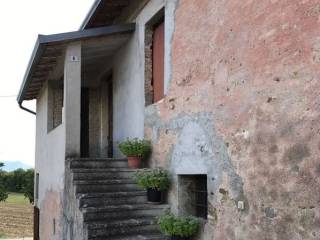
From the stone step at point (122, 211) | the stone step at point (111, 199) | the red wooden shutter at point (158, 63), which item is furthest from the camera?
the red wooden shutter at point (158, 63)

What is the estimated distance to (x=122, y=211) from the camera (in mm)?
7332

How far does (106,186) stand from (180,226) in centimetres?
198

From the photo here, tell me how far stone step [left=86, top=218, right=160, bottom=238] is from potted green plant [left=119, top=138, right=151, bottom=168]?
1.50m

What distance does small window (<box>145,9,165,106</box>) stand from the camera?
854 centimetres

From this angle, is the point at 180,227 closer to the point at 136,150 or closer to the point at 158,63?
the point at 136,150

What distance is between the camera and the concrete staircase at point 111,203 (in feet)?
22.5

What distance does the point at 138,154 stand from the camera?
8.39 m

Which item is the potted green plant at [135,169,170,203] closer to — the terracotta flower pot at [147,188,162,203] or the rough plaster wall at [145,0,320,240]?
the terracotta flower pot at [147,188,162,203]

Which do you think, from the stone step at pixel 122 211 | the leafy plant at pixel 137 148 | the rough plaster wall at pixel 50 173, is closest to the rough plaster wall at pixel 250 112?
the stone step at pixel 122 211

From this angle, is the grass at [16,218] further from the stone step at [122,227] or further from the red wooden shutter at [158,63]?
the stone step at [122,227]

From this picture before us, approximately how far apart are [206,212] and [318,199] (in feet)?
9.17

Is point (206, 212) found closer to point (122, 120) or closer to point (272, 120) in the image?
point (272, 120)

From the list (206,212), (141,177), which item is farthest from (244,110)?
(141,177)

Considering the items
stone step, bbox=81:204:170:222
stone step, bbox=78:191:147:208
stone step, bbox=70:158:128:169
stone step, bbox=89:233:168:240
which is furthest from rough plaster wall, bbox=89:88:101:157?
stone step, bbox=89:233:168:240
